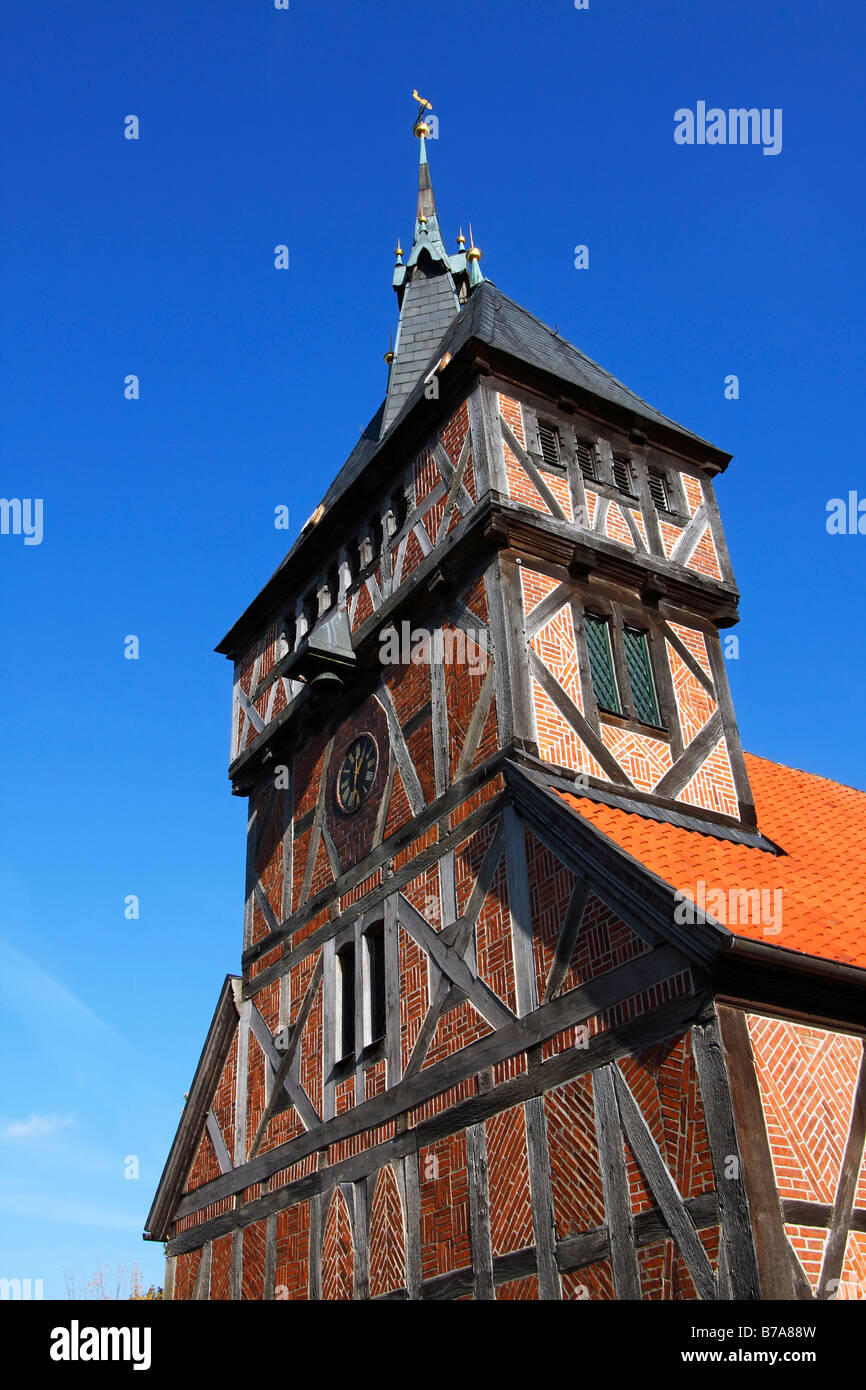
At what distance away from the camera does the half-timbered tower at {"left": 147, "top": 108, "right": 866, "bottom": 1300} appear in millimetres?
8703

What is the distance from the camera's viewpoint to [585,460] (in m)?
15.2

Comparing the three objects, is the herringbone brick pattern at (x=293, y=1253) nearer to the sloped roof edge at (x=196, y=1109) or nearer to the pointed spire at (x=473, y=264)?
the sloped roof edge at (x=196, y=1109)

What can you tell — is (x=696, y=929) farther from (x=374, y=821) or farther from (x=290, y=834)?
(x=290, y=834)

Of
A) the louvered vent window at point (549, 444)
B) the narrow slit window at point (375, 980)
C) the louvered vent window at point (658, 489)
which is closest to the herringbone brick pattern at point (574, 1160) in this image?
the narrow slit window at point (375, 980)

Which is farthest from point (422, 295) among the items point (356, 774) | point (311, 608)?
point (356, 774)

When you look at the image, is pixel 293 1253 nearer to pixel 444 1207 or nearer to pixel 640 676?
pixel 444 1207

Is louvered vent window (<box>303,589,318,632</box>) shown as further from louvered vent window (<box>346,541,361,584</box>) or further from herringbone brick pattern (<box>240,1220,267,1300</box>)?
herringbone brick pattern (<box>240,1220,267,1300</box>)

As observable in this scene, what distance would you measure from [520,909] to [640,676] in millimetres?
3770

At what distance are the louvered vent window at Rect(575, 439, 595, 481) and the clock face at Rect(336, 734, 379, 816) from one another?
4.04 metres

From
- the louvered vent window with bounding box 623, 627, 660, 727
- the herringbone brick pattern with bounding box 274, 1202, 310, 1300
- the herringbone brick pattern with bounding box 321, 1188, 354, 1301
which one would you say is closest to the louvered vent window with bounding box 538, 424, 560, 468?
the louvered vent window with bounding box 623, 627, 660, 727

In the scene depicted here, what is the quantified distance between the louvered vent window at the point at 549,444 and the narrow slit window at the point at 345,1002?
594 centimetres

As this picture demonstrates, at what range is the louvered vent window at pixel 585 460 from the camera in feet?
49.2

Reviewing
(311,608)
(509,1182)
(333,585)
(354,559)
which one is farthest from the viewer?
(311,608)
